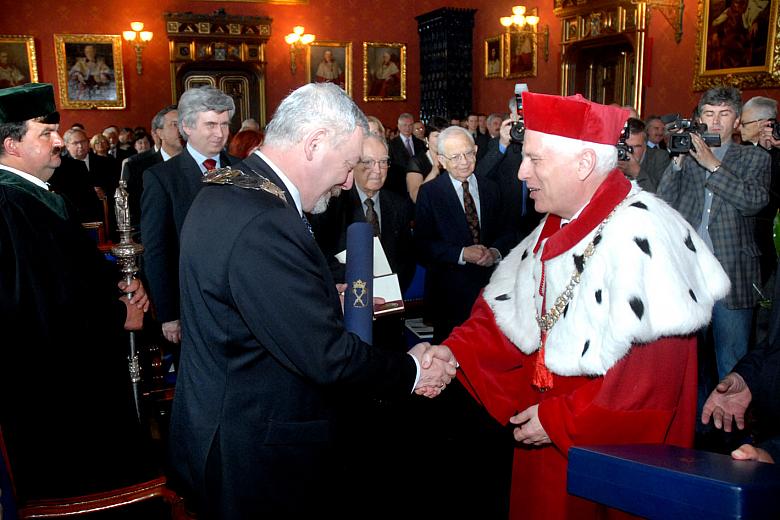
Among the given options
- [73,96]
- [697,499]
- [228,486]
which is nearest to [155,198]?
[228,486]

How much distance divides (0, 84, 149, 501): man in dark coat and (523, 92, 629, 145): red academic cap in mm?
1869

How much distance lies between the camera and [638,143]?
512cm

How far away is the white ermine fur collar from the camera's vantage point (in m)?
1.78

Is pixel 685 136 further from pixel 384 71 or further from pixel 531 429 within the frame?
pixel 384 71

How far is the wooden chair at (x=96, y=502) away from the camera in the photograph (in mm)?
1665

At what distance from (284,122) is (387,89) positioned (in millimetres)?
15097

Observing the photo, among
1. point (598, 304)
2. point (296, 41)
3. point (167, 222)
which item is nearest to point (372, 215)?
point (167, 222)

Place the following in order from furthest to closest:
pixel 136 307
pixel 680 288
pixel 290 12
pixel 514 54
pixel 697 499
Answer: pixel 290 12 → pixel 514 54 → pixel 136 307 → pixel 680 288 → pixel 697 499

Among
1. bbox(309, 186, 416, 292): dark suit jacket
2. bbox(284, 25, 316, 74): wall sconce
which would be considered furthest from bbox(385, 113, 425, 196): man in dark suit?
bbox(309, 186, 416, 292): dark suit jacket

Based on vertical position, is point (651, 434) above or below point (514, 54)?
below

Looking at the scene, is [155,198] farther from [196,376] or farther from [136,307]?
[196,376]

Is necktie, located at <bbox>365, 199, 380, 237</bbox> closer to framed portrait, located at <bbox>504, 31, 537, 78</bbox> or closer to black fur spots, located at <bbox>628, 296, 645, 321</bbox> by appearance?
black fur spots, located at <bbox>628, 296, 645, 321</bbox>

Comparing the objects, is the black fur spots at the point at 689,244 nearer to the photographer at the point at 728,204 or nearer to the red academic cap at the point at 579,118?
the red academic cap at the point at 579,118

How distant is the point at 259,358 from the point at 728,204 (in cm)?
323
